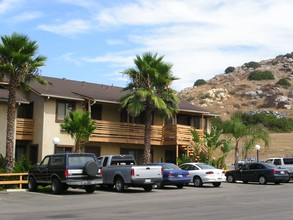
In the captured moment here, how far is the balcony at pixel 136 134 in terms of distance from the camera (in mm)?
36125

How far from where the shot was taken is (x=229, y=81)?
139125 mm

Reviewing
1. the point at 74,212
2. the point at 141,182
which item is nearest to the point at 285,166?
the point at 141,182

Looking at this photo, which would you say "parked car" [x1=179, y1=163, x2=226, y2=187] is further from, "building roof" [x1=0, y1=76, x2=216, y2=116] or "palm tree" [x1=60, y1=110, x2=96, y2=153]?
"building roof" [x1=0, y1=76, x2=216, y2=116]

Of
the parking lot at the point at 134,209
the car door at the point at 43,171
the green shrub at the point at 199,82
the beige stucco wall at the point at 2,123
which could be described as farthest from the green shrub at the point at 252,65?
the parking lot at the point at 134,209

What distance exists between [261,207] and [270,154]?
50088 mm

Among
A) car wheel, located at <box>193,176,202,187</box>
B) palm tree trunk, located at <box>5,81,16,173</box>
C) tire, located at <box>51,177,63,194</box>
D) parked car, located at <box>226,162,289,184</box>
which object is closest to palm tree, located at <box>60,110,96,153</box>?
palm tree trunk, located at <box>5,81,16,173</box>

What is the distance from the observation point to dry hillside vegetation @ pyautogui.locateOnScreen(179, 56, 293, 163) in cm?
11444

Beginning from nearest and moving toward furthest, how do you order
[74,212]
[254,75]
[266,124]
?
[74,212], [266,124], [254,75]

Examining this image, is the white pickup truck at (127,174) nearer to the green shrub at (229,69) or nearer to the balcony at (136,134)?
the balcony at (136,134)

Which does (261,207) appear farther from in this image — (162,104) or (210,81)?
(210,81)

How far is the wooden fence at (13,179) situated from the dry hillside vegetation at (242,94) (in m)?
83.8

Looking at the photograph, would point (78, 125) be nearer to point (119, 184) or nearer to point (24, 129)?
point (24, 129)

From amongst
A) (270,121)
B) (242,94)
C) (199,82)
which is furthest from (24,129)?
(199,82)

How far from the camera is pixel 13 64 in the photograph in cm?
2670
